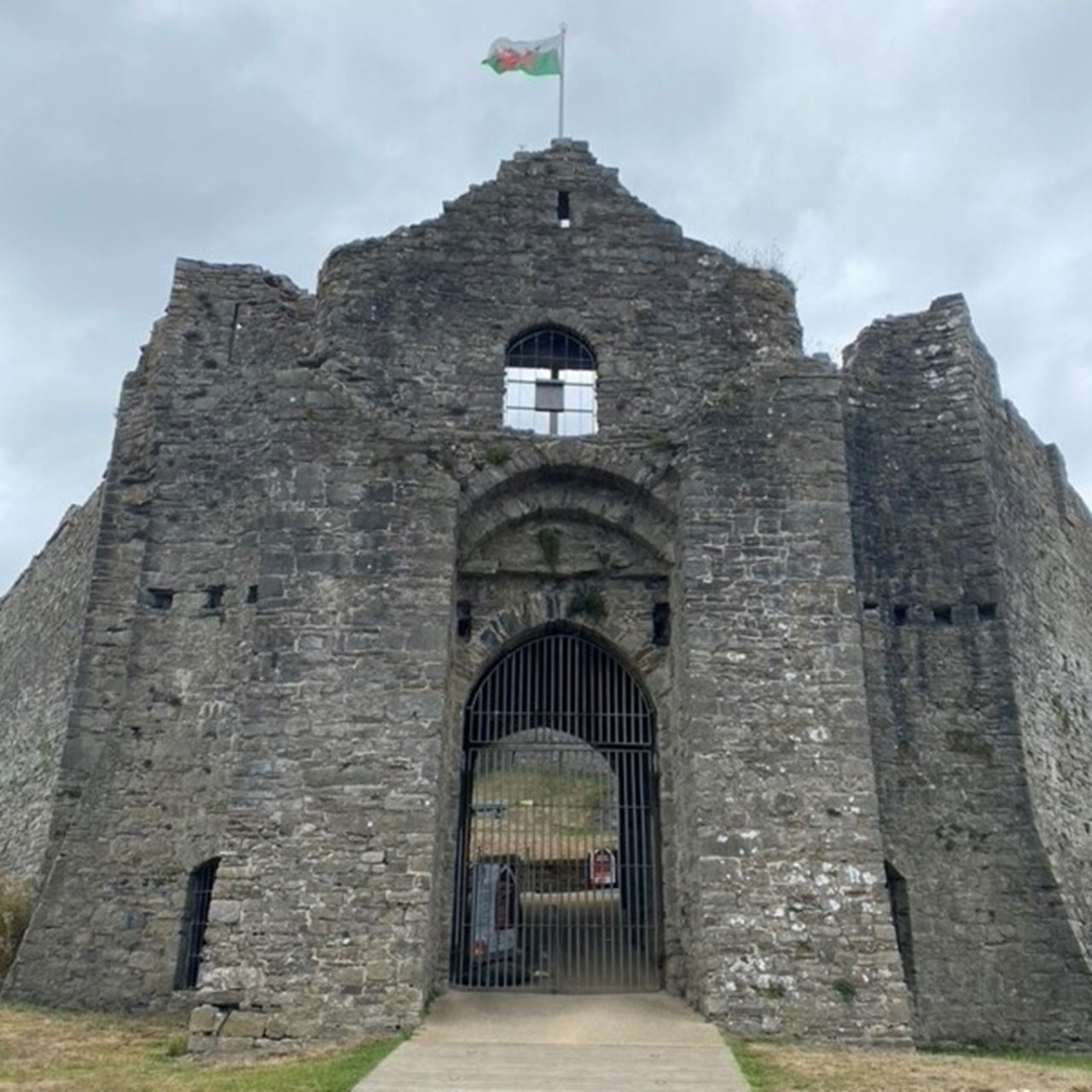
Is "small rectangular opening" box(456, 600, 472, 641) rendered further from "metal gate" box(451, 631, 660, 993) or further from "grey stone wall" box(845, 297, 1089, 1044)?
"grey stone wall" box(845, 297, 1089, 1044)

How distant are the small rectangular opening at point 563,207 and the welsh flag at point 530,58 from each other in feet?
9.48

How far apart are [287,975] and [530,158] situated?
9.64 meters

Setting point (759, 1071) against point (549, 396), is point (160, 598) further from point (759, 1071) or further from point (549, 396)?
point (759, 1071)

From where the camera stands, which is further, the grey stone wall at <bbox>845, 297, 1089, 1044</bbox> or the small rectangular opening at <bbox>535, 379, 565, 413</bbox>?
the small rectangular opening at <bbox>535, 379, 565, 413</bbox>

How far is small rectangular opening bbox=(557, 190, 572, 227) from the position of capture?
1350 cm

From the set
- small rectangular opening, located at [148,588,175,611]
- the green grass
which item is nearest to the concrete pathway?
the green grass

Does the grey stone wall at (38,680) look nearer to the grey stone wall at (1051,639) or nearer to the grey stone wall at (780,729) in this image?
the grey stone wall at (780,729)

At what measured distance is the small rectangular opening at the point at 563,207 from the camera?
1350 centimetres

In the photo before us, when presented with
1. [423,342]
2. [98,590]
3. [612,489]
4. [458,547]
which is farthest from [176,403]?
[612,489]

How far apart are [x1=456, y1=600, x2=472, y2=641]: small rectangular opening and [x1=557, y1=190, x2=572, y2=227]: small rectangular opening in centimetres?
491

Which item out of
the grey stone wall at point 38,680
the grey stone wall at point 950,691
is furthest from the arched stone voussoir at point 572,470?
the grey stone wall at point 38,680

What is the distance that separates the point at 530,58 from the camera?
50.8 ft

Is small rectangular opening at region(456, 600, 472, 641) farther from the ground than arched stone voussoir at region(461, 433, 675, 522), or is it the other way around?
arched stone voussoir at region(461, 433, 675, 522)

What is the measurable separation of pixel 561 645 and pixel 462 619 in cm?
120
